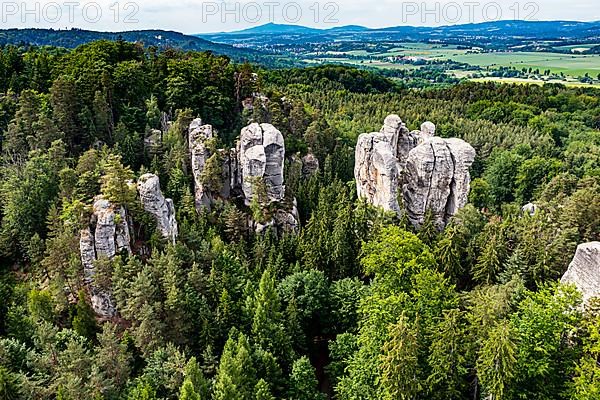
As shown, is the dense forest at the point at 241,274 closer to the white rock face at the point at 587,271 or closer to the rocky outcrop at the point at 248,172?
the white rock face at the point at 587,271

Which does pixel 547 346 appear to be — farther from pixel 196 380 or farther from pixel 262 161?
pixel 262 161

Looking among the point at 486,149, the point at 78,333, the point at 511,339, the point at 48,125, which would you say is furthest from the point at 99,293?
the point at 486,149

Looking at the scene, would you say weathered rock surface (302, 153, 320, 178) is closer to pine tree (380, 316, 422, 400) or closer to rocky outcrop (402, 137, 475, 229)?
rocky outcrop (402, 137, 475, 229)

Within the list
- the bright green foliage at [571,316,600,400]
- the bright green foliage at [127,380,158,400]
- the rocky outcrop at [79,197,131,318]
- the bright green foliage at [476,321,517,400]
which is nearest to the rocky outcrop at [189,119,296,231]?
the rocky outcrop at [79,197,131,318]

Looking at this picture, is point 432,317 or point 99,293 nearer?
point 432,317

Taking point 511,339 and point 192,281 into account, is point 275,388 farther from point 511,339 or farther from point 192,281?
point 511,339

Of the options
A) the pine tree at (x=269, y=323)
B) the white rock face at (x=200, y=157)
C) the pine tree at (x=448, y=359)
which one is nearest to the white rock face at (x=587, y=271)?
the pine tree at (x=448, y=359)
